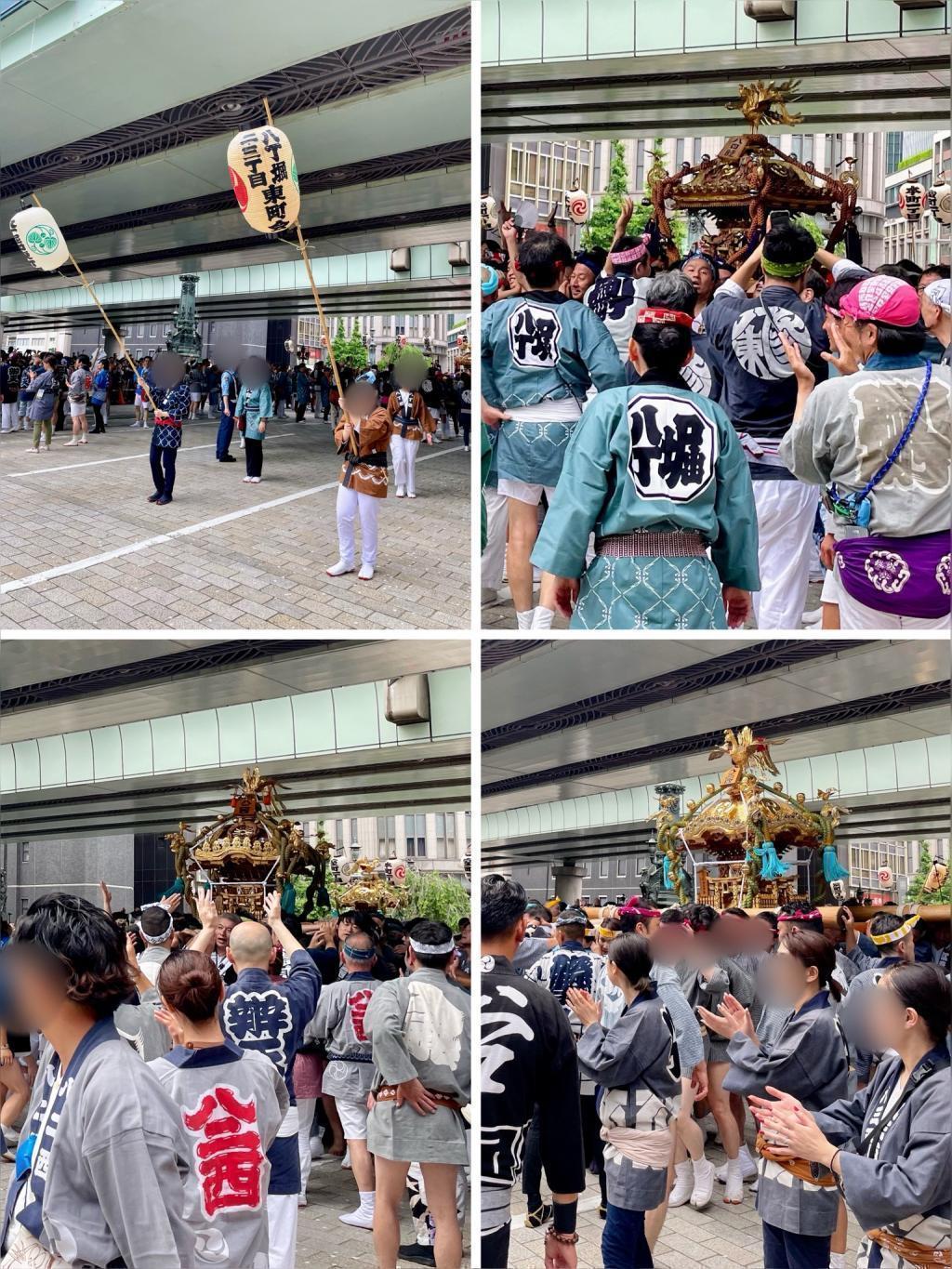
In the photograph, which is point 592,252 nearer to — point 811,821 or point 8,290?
point 811,821

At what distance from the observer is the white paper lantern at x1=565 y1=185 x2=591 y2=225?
581 centimetres

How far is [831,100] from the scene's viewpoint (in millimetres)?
5133

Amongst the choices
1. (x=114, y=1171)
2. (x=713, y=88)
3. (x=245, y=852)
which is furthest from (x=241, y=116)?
(x=114, y=1171)

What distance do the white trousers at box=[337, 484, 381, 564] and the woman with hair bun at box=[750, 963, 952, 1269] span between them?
12.7ft

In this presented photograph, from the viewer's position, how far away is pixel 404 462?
9.49m

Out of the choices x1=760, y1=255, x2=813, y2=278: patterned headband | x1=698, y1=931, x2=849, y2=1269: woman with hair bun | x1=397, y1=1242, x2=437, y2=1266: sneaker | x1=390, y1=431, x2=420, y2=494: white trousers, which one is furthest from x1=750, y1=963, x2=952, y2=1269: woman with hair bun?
x1=390, y1=431, x2=420, y2=494: white trousers

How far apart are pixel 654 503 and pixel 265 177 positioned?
316 cm

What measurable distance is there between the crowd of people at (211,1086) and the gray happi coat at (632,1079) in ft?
1.77

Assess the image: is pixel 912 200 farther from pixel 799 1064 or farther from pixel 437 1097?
pixel 437 1097

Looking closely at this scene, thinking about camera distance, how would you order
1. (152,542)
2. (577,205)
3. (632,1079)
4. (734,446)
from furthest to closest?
(152,542), (577,205), (632,1079), (734,446)

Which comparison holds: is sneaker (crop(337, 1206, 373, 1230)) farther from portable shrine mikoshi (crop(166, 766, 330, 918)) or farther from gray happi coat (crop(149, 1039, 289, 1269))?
portable shrine mikoshi (crop(166, 766, 330, 918))

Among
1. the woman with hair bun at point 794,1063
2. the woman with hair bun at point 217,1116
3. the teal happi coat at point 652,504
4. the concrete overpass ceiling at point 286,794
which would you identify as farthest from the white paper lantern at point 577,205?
the woman with hair bun at point 217,1116

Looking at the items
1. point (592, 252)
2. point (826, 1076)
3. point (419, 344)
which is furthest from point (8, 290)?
point (826, 1076)

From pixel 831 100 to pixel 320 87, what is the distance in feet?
8.28
